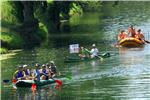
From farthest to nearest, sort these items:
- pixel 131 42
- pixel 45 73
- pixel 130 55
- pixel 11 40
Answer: pixel 11 40, pixel 131 42, pixel 130 55, pixel 45 73

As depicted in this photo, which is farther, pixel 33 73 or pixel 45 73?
pixel 45 73

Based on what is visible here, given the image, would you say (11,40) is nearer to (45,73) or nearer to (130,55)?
(130,55)

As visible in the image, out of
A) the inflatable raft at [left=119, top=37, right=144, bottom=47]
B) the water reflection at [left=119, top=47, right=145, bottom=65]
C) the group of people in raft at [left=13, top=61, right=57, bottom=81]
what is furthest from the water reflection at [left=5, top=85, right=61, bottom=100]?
the inflatable raft at [left=119, top=37, right=144, bottom=47]

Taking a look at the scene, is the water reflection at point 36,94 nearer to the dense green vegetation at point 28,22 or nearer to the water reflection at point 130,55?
the water reflection at point 130,55

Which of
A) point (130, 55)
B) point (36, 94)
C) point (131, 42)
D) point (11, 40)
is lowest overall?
point (36, 94)

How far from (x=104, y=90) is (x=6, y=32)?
27375 mm

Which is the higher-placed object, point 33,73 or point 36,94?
point 33,73

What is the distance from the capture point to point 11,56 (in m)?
52.8

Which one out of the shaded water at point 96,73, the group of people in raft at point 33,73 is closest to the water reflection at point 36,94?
the shaded water at point 96,73

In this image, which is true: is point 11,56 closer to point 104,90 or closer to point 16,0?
point 16,0

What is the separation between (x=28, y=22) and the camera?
6309 cm

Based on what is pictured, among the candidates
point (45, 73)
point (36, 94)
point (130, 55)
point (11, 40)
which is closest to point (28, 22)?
point (11, 40)

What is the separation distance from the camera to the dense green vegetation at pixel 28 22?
59.5 meters

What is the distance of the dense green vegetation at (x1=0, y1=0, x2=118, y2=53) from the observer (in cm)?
5953
